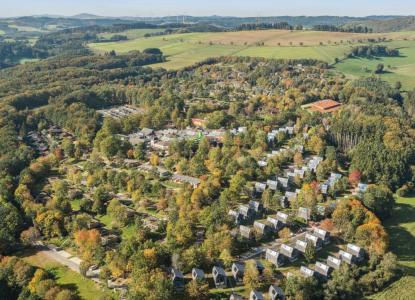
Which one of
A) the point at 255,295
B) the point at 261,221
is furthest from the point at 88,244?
the point at 261,221

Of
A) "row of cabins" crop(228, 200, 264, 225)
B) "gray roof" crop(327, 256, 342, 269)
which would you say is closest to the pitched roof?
"row of cabins" crop(228, 200, 264, 225)

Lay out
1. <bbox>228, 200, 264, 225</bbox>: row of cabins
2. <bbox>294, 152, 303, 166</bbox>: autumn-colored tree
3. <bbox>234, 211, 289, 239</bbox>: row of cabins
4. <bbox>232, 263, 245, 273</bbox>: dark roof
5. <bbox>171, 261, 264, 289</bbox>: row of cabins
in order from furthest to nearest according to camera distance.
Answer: <bbox>294, 152, 303, 166</bbox>: autumn-colored tree → <bbox>228, 200, 264, 225</bbox>: row of cabins → <bbox>234, 211, 289, 239</bbox>: row of cabins → <bbox>232, 263, 245, 273</bbox>: dark roof → <bbox>171, 261, 264, 289</bbox>: row of cabins

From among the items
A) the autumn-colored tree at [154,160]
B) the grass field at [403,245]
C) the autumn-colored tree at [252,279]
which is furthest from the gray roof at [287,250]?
the autumn-colored tree at [154,160]

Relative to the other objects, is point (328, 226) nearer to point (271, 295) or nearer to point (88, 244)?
point (271, 295)

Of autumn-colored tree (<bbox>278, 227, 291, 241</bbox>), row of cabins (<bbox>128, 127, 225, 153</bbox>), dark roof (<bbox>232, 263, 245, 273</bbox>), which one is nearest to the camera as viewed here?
dark roof (<bbox>232, 263, 245, 273</bbox>)

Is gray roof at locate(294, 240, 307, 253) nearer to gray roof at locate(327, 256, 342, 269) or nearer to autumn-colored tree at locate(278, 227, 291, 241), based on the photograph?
autumn-colored tree at locate(278, 227, 291, 241)

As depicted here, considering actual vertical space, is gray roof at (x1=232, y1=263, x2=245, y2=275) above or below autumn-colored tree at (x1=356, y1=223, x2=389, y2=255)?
below
